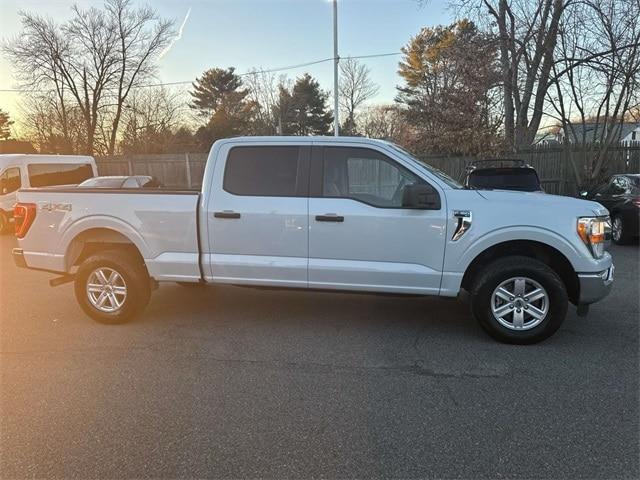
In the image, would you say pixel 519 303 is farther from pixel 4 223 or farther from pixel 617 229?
pixel 4 223

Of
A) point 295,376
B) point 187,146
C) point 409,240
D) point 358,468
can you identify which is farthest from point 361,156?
point 187,146

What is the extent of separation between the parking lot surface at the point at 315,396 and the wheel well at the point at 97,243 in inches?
30.0

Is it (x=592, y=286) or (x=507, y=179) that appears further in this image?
(x=507, y=179)

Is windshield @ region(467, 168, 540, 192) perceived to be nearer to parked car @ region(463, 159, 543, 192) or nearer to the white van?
parked car @ region(463, 159, 543, 192)

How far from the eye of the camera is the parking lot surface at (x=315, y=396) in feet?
9.05

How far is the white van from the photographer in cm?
1273

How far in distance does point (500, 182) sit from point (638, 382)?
583 cm

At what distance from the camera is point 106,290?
206 inches

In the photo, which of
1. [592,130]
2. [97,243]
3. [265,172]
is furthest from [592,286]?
[592,130]

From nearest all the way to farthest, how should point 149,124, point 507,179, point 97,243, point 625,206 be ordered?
point 97,243, point 507,179, point 625,206, point 149,124

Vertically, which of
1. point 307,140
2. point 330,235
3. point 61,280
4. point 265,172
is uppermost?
point 307,140

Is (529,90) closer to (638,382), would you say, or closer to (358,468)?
(638,382)

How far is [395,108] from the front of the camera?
121ft

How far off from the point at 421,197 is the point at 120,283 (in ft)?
11.1
